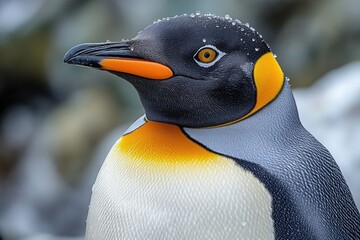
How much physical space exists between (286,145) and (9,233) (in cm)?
384

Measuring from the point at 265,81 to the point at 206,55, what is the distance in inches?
4.9

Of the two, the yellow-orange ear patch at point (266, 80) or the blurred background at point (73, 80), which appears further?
the blurred background at point (73, 80)

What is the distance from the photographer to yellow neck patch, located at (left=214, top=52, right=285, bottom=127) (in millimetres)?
1487

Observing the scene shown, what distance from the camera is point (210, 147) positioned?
149 centimetres

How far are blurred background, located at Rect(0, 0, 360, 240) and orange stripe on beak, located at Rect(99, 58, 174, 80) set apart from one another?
3042 millimetres

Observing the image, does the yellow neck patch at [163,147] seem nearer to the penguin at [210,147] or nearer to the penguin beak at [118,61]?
the penguin at [210,147]

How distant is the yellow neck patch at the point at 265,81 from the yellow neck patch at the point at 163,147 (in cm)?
7

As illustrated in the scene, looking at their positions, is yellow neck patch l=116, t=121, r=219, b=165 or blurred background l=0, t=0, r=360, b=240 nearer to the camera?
yellow neck patch l=116, t=121, r=219, b=165

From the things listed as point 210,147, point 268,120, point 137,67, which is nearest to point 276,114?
point 268,120

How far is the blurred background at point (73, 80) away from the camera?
17.1ft

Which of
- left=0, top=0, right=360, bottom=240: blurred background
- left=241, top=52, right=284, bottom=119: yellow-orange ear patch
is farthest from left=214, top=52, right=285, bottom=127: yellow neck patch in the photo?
left=0, top=0, right=360, bottom=240: blurred background

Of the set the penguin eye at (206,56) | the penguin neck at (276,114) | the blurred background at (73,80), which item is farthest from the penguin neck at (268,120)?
the blurred background at (73,80)

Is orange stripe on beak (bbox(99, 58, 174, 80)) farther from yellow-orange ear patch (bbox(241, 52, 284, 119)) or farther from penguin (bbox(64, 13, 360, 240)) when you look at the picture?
yellow-orange ear patch (bbox(241, 52, 284, 119))

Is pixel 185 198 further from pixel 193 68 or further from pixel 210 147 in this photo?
pixel 193 68
